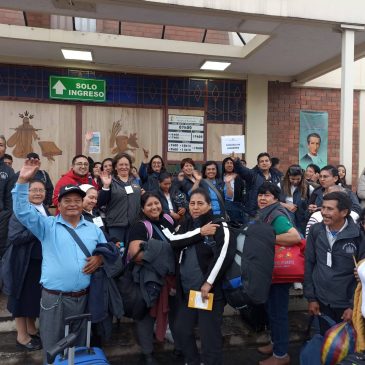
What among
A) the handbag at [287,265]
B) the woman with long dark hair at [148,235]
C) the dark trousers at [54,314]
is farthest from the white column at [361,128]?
the dark trousers at [54,314]

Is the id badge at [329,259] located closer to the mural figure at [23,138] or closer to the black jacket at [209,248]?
the black jacket at [209,248]

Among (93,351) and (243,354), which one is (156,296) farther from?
(243,354)

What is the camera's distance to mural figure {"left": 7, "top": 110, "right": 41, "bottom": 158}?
25.1 ft

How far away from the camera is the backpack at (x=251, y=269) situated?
327cm

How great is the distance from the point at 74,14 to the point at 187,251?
4268 mm

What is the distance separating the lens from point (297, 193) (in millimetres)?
5414

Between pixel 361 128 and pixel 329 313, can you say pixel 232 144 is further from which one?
pixel 361 128

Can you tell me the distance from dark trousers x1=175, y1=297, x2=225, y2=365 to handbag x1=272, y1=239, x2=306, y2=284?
2.25ft

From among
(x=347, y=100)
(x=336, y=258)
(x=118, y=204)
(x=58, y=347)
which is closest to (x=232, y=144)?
(x=347, y=100)

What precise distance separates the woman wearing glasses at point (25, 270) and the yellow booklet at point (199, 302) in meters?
1.52

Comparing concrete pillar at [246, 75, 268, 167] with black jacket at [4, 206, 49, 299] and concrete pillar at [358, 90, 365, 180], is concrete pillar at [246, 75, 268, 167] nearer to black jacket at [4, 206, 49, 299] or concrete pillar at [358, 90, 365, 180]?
concrete pillar at [358, 90, 365, 180]

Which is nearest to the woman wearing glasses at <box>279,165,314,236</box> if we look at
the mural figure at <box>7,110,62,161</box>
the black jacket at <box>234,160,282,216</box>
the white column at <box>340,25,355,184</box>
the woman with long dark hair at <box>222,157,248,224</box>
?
the black jacket at <box>234,160,282,216</box>

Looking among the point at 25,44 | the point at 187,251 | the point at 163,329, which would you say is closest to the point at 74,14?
the point at 25,44

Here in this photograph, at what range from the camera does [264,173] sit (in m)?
5.98
